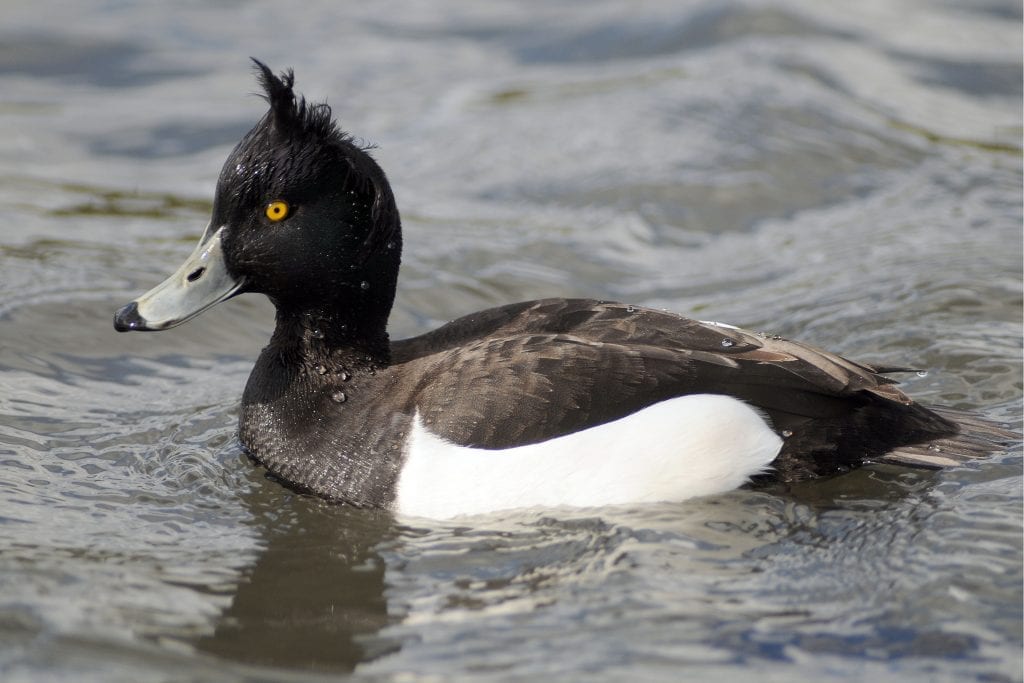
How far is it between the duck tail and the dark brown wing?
5cm

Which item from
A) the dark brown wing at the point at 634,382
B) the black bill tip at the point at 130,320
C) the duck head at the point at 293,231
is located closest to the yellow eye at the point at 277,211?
the duck head at the point at 293,231

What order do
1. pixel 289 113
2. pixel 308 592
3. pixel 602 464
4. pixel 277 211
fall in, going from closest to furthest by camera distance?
pixel 308 592 → pixel 602 464 → pixel 289 113 → pixel 277 211

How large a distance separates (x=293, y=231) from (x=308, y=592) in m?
1.67

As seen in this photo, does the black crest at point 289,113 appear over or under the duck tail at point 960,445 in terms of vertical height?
over

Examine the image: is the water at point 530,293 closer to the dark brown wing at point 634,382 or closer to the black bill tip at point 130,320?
the dark brown wing at point 634,382

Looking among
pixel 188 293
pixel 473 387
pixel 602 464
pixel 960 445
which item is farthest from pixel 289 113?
pixel 960 445

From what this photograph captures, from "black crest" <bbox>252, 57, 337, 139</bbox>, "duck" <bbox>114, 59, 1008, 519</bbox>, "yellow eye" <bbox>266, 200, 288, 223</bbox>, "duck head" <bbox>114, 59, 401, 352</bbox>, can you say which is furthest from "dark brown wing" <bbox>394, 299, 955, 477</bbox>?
"black crest" <bbox>252, 57, 337, 139</bbox>

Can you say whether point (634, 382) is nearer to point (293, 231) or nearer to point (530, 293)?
point (293, 231)

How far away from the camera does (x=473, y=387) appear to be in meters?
5.59

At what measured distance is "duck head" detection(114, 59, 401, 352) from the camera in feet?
19.1

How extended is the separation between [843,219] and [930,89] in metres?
2.98

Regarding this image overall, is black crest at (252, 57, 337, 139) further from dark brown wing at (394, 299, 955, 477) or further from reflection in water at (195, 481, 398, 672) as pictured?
reflection in water at (195, 481, 398, 672)

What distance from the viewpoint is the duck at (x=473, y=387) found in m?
5.50

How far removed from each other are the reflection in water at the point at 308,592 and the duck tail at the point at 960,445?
7.46 feet
